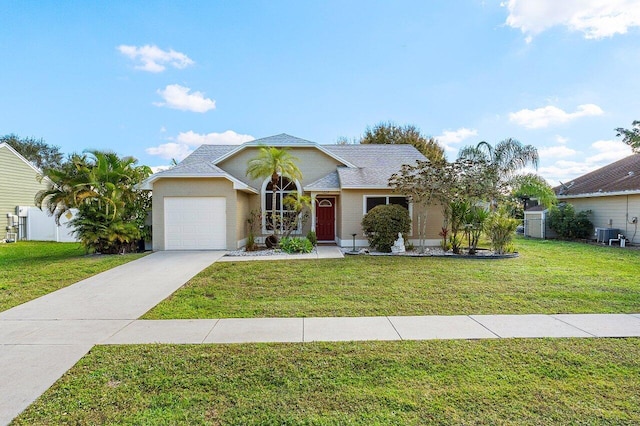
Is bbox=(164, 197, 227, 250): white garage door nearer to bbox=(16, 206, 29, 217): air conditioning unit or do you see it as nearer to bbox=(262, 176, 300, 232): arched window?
bbox=(262, 176, 300, 232): arched window

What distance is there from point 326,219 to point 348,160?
390cm

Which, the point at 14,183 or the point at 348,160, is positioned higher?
the point at 348,160

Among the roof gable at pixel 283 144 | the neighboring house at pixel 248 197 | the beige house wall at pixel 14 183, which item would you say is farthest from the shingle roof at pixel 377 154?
the beige house wall at pixel 14 183

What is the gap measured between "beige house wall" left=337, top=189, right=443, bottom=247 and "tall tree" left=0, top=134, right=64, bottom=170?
3975cm

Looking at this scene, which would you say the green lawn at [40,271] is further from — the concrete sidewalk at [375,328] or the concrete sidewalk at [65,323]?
the concrete sidewalk at [375,328]

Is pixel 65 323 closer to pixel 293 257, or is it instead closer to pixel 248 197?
pixel 293 257

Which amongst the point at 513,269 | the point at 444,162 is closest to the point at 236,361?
the point at 513,269

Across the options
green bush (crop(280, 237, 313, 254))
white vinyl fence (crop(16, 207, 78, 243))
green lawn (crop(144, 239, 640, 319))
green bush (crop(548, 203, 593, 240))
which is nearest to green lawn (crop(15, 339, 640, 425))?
green lawn (crop(144, 239, 640, 319))

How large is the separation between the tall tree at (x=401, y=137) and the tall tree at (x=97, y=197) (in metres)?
28.4

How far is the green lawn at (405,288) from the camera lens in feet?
20.8

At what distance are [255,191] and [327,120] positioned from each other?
1076 centimetres

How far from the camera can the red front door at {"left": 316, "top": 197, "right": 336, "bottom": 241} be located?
1786 cm

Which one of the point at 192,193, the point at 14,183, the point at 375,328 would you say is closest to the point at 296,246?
the point at 192,193

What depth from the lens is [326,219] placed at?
18.0m
